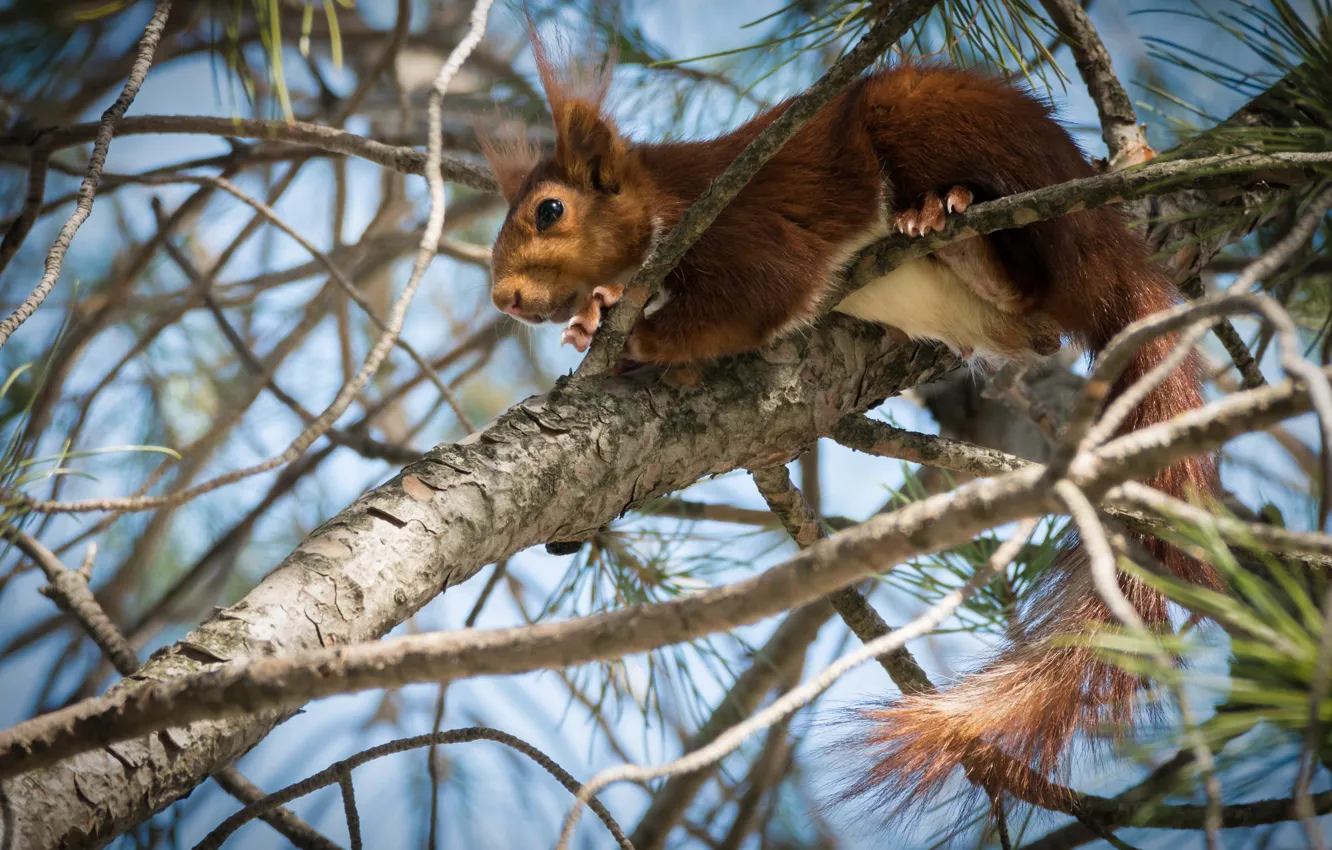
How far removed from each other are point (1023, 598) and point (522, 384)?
290 cm

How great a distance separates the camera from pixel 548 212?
1671mm

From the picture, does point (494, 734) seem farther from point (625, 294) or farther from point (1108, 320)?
point (1108, 320)

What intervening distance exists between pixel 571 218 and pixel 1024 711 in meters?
0.97

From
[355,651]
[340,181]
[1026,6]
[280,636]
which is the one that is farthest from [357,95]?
[355,651]

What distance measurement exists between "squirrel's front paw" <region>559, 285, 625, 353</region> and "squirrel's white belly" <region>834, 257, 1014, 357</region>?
35cm

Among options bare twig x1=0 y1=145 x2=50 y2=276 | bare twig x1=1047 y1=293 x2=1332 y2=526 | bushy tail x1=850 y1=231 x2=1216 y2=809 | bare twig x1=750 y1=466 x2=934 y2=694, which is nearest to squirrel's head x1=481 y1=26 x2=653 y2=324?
bare twig x1=750 y1=466 x2=934 y2=694

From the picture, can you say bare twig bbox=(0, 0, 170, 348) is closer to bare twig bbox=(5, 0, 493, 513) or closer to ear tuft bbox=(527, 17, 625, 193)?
bare twig bbox=(5, 0, 493, 513)

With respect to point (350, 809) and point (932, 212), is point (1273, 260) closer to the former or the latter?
point (932, 212)

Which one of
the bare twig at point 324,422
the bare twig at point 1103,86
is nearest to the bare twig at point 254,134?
the bare twig at point 324,422

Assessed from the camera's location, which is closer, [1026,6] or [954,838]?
[954,838]

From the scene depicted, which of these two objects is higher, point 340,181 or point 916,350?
point 340,181

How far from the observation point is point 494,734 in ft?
3.86

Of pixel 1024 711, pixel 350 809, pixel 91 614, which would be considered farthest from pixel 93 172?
pixel 1024 711

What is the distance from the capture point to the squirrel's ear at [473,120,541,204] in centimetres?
186
